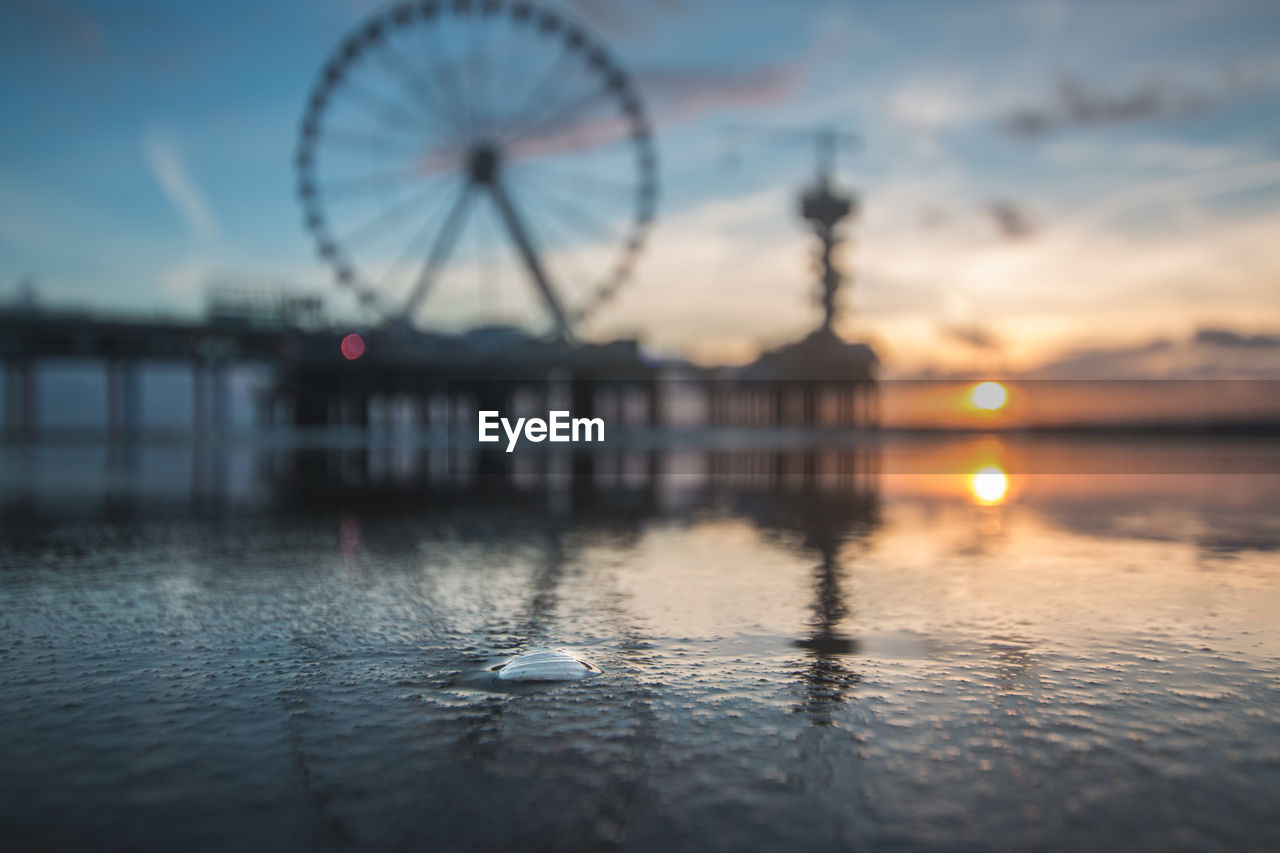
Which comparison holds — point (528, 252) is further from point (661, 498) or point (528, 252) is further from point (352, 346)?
point (661, 498)

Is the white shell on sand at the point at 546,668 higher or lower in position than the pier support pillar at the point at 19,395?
lower

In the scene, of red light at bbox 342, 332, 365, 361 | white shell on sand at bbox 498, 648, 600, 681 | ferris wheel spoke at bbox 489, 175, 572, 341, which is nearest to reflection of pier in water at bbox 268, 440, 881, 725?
white shell on sand at bbox 498, 648, 600, 681

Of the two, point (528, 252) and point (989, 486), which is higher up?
point (528, 252)

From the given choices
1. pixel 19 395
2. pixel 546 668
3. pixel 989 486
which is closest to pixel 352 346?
pixel 19 395

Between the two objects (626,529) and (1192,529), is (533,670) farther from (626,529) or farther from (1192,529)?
(1192,529)

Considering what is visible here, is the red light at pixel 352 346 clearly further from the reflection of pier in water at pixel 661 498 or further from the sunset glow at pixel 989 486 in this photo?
the sunset glow at pixel 989 486

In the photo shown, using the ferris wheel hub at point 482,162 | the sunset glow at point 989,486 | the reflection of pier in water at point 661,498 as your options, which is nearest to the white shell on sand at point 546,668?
the reflection of pier in water at point 661,498

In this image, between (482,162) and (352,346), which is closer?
(482,162)
